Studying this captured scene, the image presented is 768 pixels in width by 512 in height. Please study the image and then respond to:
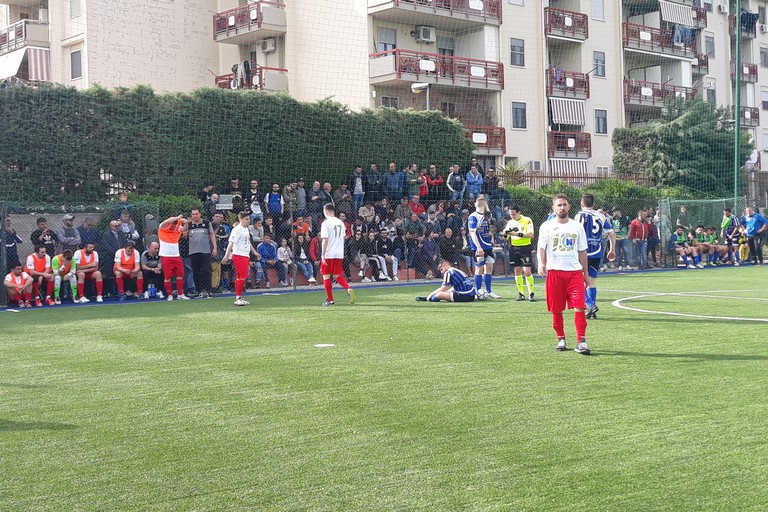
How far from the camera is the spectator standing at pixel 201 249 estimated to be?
20.1m

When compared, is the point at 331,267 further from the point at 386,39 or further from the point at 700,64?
the point at 700,64

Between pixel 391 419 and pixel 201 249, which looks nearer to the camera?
pixel 391 419

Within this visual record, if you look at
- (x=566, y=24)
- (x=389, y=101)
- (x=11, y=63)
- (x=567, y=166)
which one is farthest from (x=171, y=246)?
(x=566, y=24)

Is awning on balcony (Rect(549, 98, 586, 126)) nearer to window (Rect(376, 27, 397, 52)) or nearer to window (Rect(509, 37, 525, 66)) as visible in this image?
window (Rect(509, 37, 525, 66))

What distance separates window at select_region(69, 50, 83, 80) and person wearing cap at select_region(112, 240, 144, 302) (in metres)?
17.5

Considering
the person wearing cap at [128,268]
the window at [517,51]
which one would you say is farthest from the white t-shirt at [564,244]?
the window at [517,51]

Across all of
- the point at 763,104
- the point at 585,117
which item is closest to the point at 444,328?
the point at 585,117

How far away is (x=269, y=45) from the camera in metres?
37.1

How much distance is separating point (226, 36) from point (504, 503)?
1382 inches

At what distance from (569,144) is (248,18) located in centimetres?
1593

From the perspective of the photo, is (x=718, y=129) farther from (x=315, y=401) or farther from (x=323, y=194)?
(x=315, y=401)

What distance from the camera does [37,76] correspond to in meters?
36.2

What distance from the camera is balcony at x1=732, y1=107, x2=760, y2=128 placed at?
5288 cm

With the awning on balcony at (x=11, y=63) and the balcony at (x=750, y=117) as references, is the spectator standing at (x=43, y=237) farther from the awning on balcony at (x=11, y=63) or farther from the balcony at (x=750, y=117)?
the balcony at (x=750, y=117)
